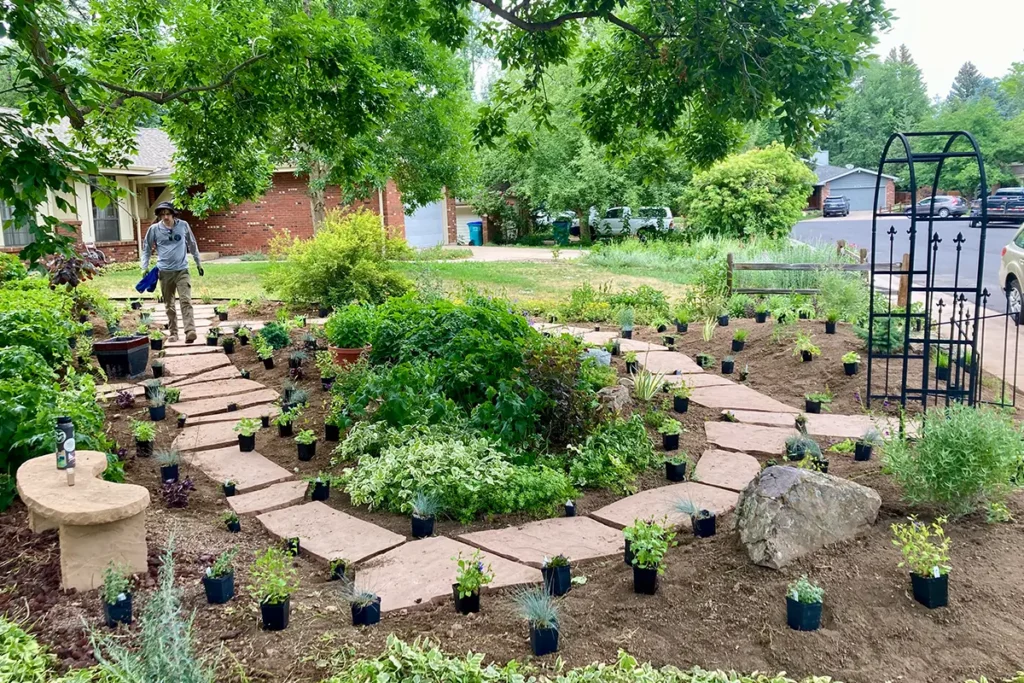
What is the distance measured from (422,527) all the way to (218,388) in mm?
3769

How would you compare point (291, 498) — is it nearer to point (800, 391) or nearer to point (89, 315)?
point (800, 391)

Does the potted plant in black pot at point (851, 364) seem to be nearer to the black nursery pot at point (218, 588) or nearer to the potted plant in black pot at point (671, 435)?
the potted plant in black pot at point (671, 435)

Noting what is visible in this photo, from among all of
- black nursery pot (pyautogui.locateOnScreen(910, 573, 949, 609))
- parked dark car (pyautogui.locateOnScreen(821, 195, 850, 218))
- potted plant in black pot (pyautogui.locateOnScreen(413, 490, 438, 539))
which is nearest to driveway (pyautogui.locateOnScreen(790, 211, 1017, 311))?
black nursery pot (pyautogui.locateOnScreen(910, 573, 949, 609))

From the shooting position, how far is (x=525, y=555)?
3697 mm

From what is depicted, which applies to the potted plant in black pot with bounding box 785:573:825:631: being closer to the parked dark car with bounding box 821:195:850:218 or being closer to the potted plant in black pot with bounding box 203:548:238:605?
the potted plant in black pot with bounding box 203:548:238:605

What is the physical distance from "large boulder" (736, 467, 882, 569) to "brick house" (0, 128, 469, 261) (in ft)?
55.0

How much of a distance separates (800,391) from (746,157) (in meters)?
15.5

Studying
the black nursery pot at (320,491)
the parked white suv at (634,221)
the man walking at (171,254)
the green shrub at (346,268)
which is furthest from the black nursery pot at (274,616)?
the parked white suv at (634,221)

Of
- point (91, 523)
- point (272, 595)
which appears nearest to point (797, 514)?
point (272, 595)

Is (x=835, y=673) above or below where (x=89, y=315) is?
below

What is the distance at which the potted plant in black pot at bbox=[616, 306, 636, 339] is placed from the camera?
931 centimetres

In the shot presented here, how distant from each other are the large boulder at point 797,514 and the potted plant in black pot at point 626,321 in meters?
5.79

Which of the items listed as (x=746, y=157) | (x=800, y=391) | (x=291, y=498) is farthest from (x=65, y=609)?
(x=746, y=157)

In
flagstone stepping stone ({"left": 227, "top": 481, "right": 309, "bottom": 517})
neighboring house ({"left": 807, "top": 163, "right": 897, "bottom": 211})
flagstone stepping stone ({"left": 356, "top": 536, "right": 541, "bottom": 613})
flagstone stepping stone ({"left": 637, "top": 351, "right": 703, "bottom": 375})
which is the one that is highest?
neighboring house ({"left": 807, "top": 163, "right": 897, "bottom": 211})
